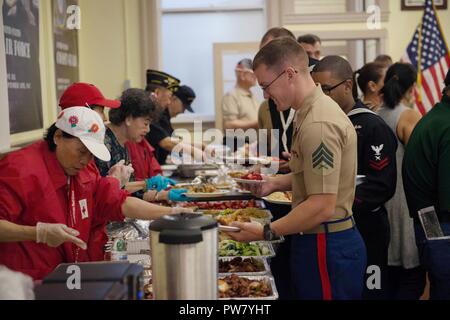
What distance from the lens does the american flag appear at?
690cm

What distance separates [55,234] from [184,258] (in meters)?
0.68

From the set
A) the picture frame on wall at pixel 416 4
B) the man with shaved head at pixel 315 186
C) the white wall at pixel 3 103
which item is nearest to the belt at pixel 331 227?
the man with shaved head at pixel 315 186

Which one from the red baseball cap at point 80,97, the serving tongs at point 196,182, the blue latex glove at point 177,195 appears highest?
the red baseball cap at point 80,97

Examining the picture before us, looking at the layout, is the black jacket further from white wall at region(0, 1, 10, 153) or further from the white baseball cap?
white wall at region(0, 1, 10, 153)

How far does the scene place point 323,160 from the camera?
2.18 meters

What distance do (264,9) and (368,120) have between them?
535 centimetres

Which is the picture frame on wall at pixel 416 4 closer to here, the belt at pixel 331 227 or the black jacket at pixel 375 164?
the black jacket at pixel 375 164

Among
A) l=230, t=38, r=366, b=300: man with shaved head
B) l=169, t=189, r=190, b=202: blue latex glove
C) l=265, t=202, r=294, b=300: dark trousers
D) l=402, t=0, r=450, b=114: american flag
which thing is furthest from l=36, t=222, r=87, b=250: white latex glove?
l=402, t=0, r=450, b=114: american flag

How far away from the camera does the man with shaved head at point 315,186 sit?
221 centimetres

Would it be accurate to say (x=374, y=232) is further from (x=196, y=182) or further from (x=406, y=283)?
(x=196, y=182)

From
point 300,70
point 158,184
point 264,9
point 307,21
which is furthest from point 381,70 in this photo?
point 264,9

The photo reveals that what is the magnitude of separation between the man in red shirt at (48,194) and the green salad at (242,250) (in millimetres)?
683

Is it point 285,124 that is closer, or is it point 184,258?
point 184,258

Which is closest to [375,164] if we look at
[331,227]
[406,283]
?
[331,227]
